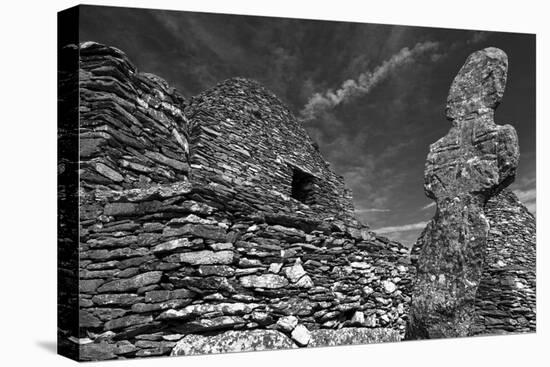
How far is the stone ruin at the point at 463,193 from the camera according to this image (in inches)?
278

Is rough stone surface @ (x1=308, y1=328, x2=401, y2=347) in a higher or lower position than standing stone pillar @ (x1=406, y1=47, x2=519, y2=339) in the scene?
lower

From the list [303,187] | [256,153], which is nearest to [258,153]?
[256,153]

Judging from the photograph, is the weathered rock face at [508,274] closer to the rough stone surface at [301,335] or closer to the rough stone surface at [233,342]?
the rough stone surface at [301,335]

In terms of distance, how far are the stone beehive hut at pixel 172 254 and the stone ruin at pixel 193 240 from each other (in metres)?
0.01

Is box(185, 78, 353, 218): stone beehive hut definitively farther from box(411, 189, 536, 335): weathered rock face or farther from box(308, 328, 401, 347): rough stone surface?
box(411, 189, 536, 335): weathered rock face

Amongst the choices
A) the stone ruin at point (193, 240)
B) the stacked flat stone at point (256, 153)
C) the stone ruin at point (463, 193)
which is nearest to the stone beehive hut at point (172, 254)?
the stone ruin at point (193, 240)

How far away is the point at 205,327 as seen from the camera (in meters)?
5.77

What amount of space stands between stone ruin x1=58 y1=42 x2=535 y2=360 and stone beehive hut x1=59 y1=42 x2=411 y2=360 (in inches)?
0.5

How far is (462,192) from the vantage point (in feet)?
23.9

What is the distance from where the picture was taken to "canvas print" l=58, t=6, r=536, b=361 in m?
5.54

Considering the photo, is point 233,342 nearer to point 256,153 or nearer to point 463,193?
point 256,153

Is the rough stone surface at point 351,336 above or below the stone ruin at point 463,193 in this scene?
below

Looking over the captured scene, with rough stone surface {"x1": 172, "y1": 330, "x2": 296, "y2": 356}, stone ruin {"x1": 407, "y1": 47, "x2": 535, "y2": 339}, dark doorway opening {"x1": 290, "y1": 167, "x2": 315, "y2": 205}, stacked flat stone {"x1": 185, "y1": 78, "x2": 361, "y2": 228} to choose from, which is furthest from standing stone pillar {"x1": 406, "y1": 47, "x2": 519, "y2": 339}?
dark doorway opening {"x1": 290, "y1": 167, "x2": 315, "y2": 205}

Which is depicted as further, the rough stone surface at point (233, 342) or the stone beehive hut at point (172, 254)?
the rough stone surface at point (233, 342)
